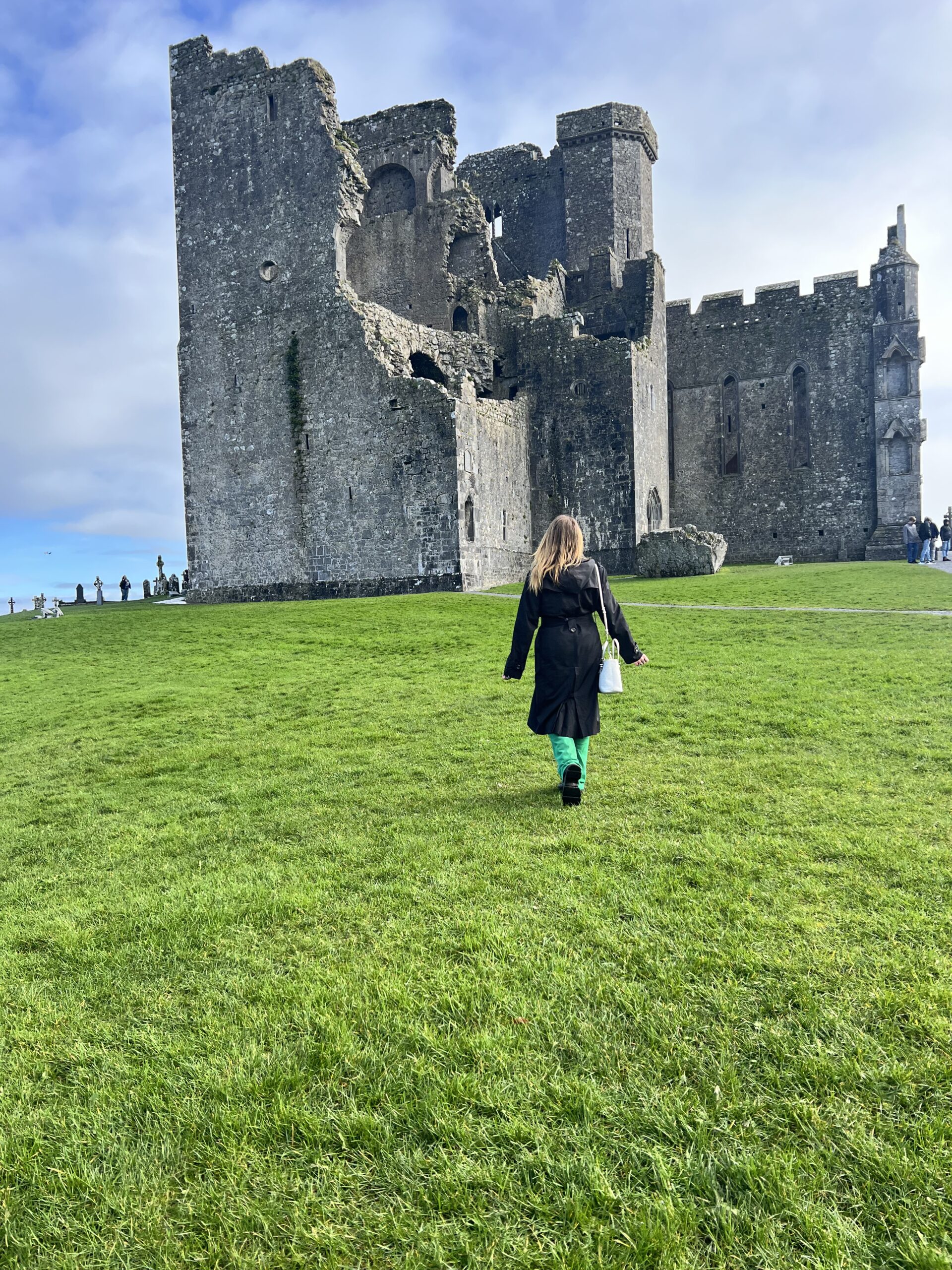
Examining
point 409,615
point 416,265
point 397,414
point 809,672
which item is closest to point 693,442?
point 416,265

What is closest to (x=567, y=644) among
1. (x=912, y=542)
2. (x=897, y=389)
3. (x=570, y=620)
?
(x=570, y=620)

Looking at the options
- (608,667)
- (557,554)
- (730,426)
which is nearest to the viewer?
(608,667)

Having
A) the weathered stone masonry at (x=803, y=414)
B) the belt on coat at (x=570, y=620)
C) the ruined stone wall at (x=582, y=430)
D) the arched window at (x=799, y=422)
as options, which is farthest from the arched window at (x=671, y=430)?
the belt on coat at (x=570, y=620)

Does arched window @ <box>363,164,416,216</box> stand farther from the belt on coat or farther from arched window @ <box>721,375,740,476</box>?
the belt on coat

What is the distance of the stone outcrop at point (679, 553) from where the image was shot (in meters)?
24.1

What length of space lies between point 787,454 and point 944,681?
2990cm

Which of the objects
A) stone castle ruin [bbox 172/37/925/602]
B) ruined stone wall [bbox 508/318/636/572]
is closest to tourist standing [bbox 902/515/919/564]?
Answer: stone castle ruin [bbox 172/37/925/602]

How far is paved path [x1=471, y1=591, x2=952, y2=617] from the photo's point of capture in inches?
578

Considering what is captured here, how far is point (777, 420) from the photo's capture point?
120 feet

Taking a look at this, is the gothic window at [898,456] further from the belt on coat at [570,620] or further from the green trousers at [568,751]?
the green trousers at [568,751]

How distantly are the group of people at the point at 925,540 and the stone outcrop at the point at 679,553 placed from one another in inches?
353

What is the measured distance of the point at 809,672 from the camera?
1009 centimetres

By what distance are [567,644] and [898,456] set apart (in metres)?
33.3

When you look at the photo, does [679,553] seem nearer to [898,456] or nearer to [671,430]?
[898,456]
